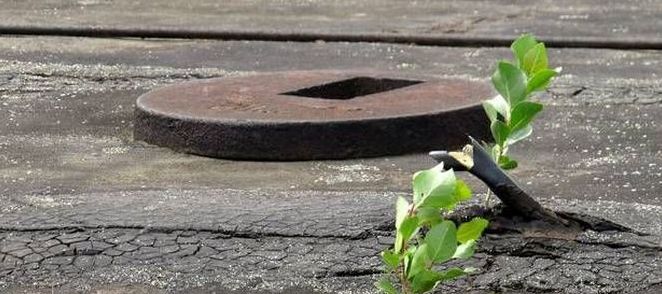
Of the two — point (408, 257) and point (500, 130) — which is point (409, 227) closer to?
point (408, 257)

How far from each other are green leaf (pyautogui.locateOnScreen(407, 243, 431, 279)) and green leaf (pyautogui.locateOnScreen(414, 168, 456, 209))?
62 millimetres

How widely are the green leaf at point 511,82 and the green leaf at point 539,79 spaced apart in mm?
17

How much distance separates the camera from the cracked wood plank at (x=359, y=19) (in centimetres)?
645

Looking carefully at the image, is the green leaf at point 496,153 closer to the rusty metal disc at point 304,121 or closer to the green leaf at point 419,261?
the green leaf at point 419,261

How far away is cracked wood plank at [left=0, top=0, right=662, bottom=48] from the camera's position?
21.1ft

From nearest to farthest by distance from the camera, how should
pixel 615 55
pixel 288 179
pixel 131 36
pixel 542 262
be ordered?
pixel 542 262 → pixel 288 179 → pixel 615 55 → pixel 131 36

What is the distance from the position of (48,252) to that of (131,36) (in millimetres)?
3593

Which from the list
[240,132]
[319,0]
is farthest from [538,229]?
[319,0]

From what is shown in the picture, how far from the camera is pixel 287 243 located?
298 centimetres

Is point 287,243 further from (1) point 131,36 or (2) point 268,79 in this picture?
(1) point 131,36

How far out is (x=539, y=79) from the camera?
2.42 metres

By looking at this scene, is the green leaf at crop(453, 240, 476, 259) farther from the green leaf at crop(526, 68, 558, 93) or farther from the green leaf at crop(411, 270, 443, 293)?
the green leaf at crop(526, 68, 558, 93)

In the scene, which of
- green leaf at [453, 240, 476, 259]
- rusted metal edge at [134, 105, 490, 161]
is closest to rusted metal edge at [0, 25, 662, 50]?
rusted metal edge at [134, 105, 490, 161]

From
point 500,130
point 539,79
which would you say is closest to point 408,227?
point 539,79
